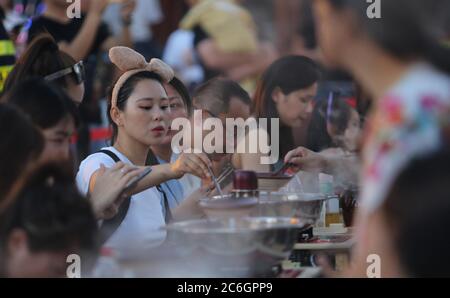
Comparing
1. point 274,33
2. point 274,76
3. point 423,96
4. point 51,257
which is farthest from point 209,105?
point 274,33

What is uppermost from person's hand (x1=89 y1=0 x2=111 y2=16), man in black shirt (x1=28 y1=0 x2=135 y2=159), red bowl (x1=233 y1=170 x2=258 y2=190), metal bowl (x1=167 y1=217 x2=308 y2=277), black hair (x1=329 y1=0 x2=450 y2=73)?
person's hand (x1=89 y1=0 x2=111 y2=16)

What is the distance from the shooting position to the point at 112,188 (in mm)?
3316

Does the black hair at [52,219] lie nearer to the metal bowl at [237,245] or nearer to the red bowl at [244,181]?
the metal bowl at [237,245]

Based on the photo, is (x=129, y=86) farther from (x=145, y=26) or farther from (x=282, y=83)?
(x=145, y=26)

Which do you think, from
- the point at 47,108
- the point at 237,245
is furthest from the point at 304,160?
the point at 237,245

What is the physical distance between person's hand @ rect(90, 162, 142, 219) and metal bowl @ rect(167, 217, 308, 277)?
320 mm

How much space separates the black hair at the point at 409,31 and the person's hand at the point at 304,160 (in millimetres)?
1911

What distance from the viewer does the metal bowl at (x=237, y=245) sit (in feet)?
9.39

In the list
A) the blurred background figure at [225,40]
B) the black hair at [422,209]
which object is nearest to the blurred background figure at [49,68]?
the black hair at [422,209]

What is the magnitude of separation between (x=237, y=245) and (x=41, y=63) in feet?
5.58

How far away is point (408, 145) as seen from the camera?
219 cm

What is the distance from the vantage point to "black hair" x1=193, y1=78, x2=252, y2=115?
16.3ft

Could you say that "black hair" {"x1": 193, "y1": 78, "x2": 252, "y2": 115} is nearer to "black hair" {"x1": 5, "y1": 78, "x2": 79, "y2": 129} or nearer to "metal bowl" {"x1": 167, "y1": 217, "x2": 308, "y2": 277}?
"black hair" {"x1": 5, "y1": 78, "x2": 79, "y2": 129}

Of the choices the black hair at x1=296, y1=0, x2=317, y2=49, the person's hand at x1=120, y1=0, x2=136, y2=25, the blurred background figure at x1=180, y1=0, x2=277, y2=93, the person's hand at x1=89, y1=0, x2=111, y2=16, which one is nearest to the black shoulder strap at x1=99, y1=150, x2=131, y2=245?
the person's hand at x1=89, y1=0, x2=111, y2=16
